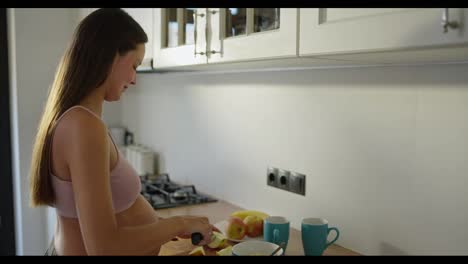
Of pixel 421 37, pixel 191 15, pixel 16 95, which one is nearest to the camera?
pixel 421 37

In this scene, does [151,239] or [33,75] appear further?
[33,75]

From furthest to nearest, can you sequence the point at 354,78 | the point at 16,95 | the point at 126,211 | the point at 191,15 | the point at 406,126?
the point at 16,95 → the point at 191,15 → the point at 354,78 → the point at 406,126 → the point at 126,211

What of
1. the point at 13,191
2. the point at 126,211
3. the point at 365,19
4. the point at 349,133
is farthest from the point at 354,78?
the point at 13,191

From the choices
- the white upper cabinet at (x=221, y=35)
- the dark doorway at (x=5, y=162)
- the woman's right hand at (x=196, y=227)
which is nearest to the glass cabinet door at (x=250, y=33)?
the white upper cabinet at (x=221, y=35)

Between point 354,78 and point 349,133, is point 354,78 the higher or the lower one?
the higher one

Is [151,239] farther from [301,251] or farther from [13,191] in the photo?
[13,191]

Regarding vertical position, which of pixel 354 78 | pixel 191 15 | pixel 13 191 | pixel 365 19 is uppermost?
pixel 191 15

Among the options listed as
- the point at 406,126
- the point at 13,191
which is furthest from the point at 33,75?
the point at 406,126

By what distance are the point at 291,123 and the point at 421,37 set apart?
877 millimetres

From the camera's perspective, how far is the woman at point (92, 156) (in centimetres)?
92

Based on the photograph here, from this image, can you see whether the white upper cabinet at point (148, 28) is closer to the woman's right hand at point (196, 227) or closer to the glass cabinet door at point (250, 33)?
the glass cabinet door at point (250, 33)

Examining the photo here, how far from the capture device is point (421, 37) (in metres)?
0.84

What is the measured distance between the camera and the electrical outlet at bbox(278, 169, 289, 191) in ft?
5.61

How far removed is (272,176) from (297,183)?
150mm
